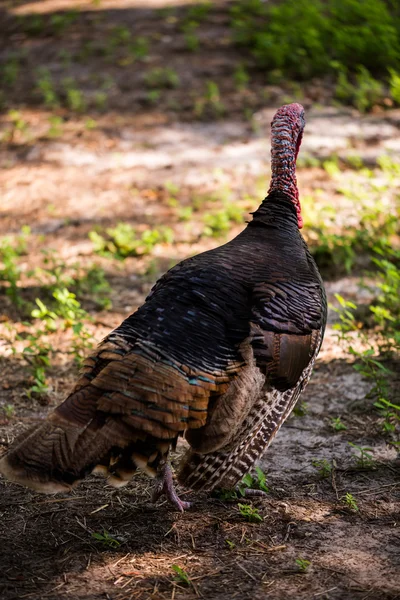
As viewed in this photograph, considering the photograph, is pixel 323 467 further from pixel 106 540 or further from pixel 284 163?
pixel 284 163

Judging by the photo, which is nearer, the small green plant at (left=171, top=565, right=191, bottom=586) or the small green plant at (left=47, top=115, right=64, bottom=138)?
the small green plant at (left=171, top=565, right=191, bottom=586)

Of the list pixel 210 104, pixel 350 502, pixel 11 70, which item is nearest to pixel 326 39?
pixel 210 104

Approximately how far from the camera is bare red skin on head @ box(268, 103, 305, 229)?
4.91 m

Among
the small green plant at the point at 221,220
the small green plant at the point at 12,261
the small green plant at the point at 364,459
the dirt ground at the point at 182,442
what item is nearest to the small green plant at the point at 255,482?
the dirt ground at the point at 182,442

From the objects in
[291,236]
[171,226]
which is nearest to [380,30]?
[171,226]

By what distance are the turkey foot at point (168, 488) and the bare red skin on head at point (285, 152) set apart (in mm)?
1846

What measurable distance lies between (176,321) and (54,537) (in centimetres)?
118

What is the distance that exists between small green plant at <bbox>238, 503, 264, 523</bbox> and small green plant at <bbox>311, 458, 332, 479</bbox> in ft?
1.85

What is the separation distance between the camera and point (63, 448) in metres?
3.14

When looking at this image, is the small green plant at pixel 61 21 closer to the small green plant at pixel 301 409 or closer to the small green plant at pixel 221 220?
the small green plant at pixel 221 220

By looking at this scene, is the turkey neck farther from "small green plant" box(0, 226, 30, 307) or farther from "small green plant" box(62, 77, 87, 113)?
"small green plant" box(62, 77, 87, 113)

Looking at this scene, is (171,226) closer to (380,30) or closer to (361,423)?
(361,423)

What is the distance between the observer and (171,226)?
7.71 metres

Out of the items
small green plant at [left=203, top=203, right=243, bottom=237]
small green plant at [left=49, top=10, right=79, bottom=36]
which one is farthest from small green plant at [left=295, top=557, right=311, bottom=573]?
small green plant at [left=49, top=10, right=79, bottom=36]
